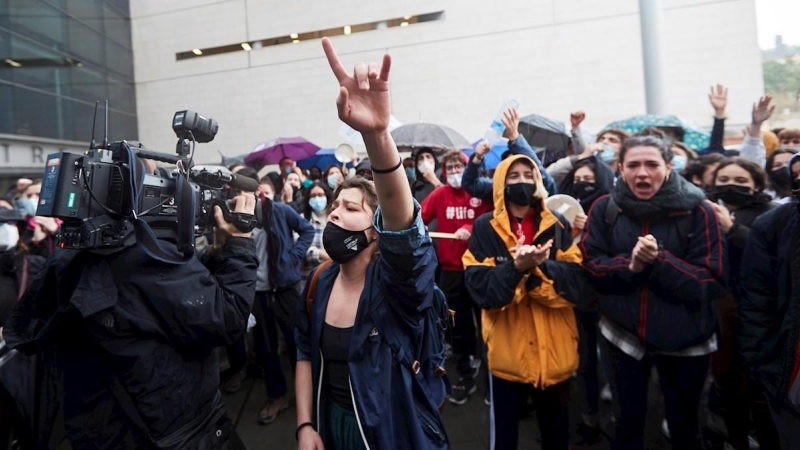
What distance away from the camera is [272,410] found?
3.80 m

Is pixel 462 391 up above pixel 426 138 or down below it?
below

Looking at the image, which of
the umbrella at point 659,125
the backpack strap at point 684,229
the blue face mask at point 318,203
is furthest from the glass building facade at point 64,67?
the backpack strap at point 684,229

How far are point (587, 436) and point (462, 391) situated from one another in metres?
1.11

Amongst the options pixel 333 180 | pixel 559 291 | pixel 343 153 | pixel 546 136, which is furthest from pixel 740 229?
pixel 343 153

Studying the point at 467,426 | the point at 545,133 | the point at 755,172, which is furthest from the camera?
the point at 545,133

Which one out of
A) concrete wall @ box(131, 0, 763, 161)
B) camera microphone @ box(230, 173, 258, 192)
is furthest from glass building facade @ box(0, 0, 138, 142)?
camera microphone @ box(230, 173, 258, 192)

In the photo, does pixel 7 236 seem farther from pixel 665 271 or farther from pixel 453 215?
pixel 665 271

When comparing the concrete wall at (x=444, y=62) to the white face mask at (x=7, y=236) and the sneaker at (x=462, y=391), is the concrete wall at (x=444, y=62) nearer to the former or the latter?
the sneaker at (x=462, y=391)

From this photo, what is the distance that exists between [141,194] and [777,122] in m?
13.9

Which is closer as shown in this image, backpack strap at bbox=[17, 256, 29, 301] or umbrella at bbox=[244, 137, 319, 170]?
backpack strap at bbox=[17, 256, 29, 301]

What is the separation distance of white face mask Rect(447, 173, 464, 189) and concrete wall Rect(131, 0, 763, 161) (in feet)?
36.7

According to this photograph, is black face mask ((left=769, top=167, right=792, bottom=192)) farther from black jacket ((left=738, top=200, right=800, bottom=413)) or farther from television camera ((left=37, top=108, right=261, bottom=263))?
television camera ((left=37, top=108, right=261, bottom=263))

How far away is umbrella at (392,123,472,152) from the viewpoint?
7.38 m

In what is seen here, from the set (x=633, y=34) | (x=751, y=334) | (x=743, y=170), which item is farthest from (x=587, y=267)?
(x=633, y=34)
